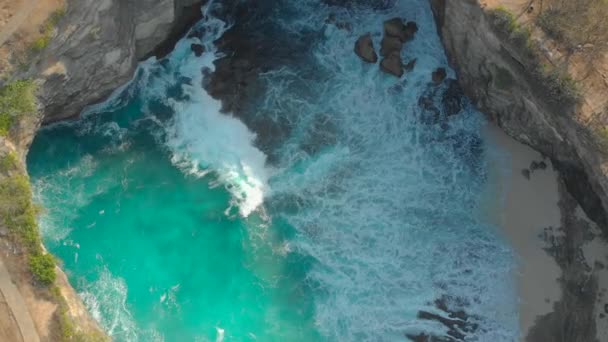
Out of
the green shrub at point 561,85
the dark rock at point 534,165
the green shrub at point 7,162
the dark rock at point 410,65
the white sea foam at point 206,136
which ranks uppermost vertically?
the green shrub at point 561,85

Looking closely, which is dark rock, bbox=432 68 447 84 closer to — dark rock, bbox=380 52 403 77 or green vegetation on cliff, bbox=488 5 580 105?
dark rock, bbox=380 52 403 77

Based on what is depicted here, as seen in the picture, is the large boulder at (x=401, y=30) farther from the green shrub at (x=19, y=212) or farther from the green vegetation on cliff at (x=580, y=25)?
the green shrub at (x=19, y=212)

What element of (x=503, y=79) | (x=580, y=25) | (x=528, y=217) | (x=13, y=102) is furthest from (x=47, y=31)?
(x=528, y=217)

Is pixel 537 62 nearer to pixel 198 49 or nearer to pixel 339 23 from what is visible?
pixel 339 23

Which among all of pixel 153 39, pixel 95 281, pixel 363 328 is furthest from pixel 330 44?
pixel 95 281

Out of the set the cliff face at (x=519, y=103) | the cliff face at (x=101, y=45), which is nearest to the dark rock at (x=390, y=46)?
the cliff face at (x=519, y=103)

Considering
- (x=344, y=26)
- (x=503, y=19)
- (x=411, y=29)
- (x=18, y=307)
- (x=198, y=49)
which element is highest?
(x=503, y=19)

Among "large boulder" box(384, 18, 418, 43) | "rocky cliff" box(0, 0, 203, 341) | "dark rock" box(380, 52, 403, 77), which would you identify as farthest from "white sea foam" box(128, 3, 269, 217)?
"large boulder" box(384, 18, 418, 43)
